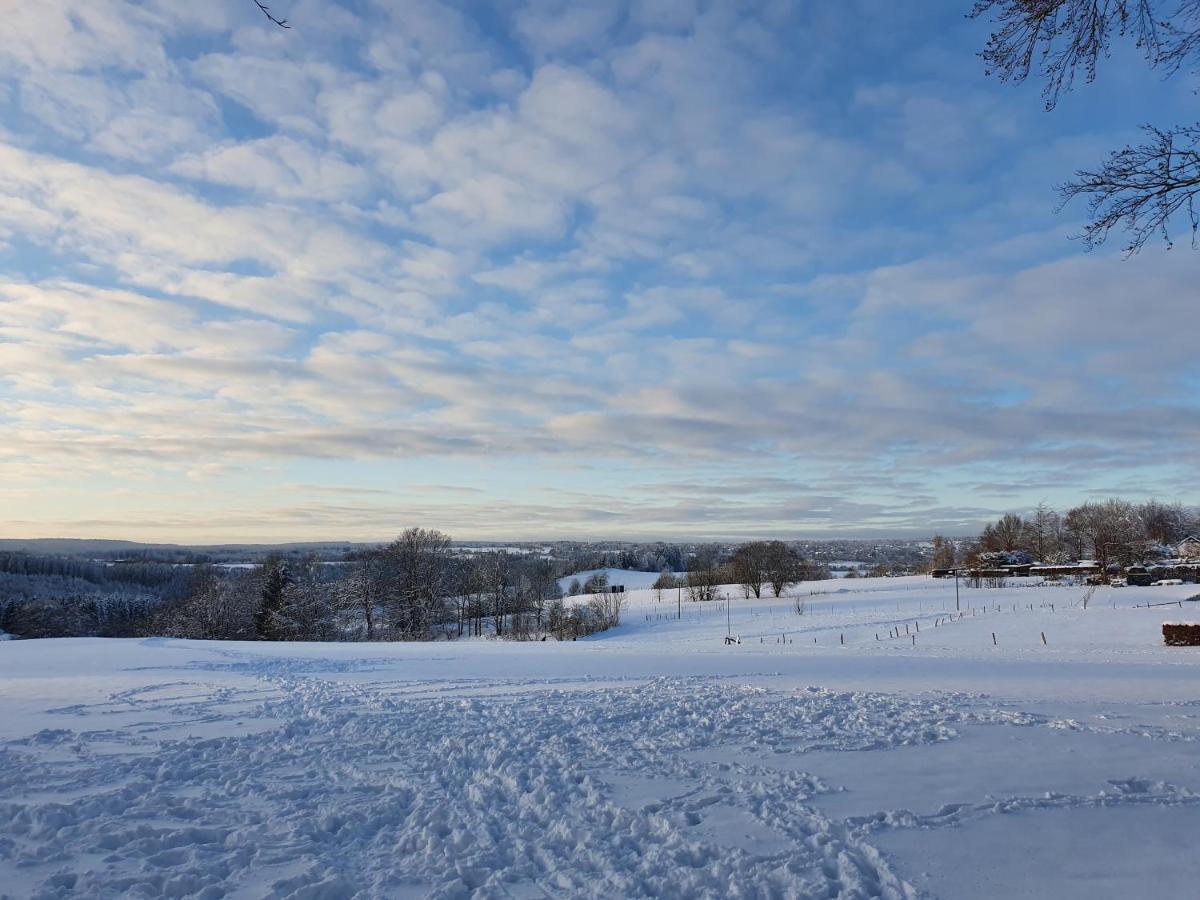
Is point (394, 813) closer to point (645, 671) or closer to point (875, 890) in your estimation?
point (875, 890)

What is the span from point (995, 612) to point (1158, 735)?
44.4m

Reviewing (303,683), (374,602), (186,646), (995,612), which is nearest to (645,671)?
(303,683)

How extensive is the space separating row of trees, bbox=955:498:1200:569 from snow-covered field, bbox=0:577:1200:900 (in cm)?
7023

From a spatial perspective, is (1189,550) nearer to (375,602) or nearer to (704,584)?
(704,584)

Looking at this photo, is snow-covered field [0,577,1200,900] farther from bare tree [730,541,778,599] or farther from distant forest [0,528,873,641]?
bare tree [730,541,778,599]

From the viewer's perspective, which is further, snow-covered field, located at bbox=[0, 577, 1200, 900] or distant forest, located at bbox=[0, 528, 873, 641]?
distant forest, located at bbox=[0, 528, 873, 641]

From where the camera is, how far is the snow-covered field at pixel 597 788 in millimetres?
4523

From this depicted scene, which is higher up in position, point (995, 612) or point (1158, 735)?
point (1158, 735)

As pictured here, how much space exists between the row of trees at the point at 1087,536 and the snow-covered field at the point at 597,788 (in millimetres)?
70230

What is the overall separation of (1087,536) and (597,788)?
3859 inches

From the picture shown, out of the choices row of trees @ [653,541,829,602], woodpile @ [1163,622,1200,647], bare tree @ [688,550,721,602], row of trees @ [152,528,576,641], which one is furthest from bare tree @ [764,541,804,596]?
woodpile @ [1163,622,1200,647]

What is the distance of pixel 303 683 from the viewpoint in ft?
42.9

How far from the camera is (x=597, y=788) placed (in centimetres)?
633

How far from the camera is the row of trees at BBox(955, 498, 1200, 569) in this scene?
6981 centimetres
